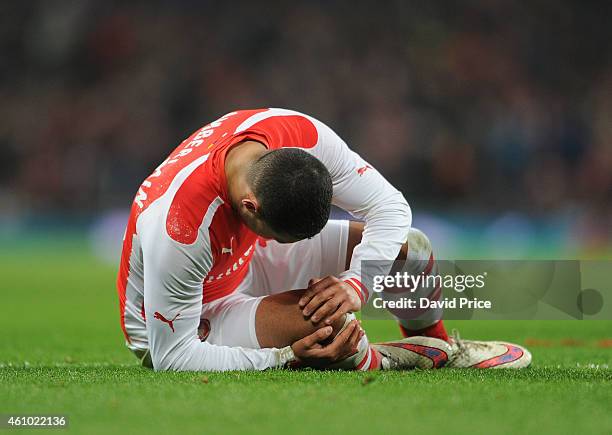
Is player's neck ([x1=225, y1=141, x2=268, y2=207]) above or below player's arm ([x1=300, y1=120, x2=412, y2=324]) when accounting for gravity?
above

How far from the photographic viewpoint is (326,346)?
3775mm

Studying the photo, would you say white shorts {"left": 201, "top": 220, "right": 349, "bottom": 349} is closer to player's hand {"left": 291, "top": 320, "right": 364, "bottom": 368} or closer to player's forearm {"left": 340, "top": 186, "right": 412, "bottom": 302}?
player's forearm {"left": 340, "top": 186, "right": 412, "bottom": 302}

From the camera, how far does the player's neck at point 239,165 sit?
11.6 ft

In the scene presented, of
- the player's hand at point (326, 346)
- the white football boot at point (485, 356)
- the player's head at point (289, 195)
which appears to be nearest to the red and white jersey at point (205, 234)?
the player's hand at point (326, 346)

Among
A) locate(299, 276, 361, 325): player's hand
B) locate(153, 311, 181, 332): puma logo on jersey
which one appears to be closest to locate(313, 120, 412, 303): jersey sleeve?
locate(299, 276, 361, 325): player's hand

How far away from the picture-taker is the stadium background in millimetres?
15156

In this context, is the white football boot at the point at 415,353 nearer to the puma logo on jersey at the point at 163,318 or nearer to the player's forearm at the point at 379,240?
the player's forearm at the point at 379,240

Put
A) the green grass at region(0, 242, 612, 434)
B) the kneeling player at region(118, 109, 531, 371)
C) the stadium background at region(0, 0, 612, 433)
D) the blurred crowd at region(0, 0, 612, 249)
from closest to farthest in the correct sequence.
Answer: the green grass at region(0, 242, 612, 434), the kneeling player at region(118, 109, 531, 371), the stadium background at region(0, 0, 612, 433), the blurred crowd at region(0, 0, 612, 249)

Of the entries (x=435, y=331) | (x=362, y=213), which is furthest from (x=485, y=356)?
(x=362, y=213)

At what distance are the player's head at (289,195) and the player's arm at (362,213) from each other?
501mm

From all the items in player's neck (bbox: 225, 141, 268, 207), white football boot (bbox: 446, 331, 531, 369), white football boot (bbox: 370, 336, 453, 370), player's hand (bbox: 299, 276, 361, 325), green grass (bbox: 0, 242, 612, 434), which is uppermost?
player's neck (bbox: 225, 141, 268, 207)

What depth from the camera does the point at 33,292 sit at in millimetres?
10008

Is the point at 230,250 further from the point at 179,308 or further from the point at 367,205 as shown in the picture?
the point at 367,205

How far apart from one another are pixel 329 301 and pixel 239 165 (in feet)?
2.20
